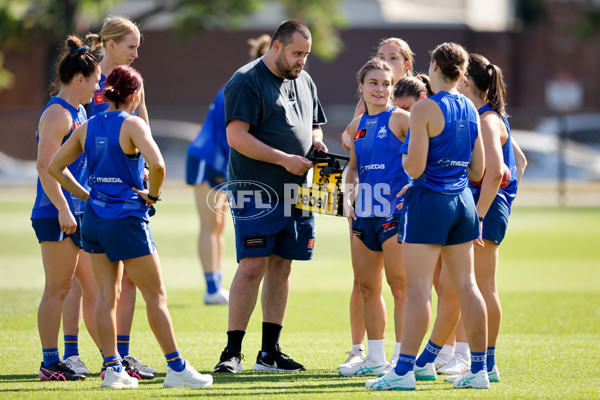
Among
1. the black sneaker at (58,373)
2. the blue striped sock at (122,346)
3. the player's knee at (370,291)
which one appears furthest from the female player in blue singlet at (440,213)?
the black sneaker at (58,373)

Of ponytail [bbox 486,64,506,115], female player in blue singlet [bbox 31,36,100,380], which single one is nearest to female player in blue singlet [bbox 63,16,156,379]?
female player in blue singlet [bbox 31,36,100,380]

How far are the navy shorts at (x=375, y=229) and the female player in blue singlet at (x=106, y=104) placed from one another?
1.64 metres

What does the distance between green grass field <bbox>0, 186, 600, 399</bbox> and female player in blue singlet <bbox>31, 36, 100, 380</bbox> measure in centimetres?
33

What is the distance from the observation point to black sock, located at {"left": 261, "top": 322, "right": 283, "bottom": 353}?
247 inches

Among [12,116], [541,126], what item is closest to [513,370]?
[541,126]

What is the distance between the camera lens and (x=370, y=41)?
3650 centimetres

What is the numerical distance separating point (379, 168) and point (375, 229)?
41cm

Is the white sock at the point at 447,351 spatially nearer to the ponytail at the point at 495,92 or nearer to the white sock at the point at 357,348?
the white sock at the point at 357,348

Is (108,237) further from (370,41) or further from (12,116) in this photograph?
(370,41)

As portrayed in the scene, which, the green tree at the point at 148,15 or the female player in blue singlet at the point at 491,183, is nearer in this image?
the female player in blue singlet at the point at 491,183

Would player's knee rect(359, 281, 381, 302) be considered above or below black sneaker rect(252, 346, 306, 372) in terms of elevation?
above

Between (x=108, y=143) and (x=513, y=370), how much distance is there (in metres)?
3.12

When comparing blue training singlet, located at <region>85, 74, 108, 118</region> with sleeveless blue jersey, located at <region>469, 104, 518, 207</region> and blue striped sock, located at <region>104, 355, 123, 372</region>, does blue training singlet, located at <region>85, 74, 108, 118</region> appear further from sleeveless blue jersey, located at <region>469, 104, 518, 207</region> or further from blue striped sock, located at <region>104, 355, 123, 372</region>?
sleeveless blue jersey, located at <region>469, 104, 518, 207</region>

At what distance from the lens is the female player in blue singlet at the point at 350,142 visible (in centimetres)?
616
